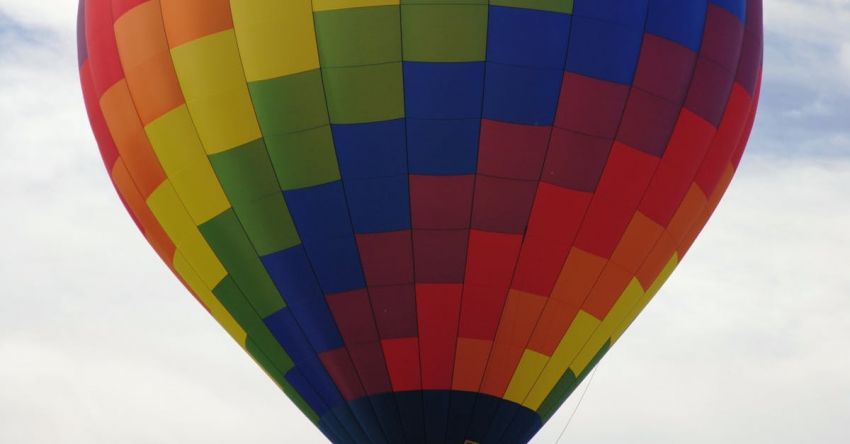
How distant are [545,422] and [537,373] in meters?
0.63

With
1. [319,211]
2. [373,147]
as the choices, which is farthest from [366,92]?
[319,211]

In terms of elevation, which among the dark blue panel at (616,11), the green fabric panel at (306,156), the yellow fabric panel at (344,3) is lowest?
the green fabric panel at (306,156)

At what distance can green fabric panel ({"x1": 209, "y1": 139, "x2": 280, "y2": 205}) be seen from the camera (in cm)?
1812

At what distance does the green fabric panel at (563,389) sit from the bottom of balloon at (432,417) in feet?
1.51

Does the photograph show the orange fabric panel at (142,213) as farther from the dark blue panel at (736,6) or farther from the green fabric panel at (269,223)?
the dark blue panel at (736,6)

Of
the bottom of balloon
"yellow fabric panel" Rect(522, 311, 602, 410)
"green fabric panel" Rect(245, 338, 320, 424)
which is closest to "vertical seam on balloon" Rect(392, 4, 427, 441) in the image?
the bottom of balloon

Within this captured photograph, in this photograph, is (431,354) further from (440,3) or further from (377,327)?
(440,3)

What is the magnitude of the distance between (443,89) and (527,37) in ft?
2.43

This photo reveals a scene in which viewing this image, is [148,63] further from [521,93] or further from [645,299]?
[645,299]

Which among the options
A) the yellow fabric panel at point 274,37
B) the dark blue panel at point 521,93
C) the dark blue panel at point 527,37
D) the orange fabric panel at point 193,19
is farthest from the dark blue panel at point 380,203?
the orange fabric panel at point 193,19

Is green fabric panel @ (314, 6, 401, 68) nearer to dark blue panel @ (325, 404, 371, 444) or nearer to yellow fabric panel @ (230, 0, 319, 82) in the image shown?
yellow fabric panel @ (230, 0, 319, 82)

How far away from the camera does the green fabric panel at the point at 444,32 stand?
58.2ft

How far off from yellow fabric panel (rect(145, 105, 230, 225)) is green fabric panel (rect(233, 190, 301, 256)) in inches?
9.3

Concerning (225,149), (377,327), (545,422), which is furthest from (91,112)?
(545,422)
